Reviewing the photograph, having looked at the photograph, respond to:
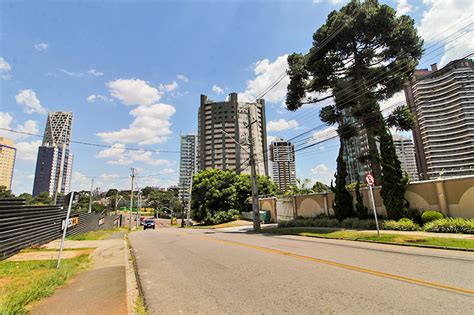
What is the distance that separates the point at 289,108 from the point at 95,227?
29575 mm

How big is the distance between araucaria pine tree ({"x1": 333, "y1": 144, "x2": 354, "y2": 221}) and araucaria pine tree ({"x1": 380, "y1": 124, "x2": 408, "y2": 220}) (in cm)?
307

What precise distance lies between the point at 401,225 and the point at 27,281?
1782 centimetres

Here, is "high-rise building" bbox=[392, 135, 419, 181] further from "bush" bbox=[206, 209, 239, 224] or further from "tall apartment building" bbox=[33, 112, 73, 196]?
"tall apartment building" bbox=[33, 112, 73, 196]

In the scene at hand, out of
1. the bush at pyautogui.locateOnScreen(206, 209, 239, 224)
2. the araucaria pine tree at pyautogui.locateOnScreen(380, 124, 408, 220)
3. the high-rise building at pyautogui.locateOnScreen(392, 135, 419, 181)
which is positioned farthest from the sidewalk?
the high-rise building at pyautogui.locateOnScreen(392, 135, 419, 181)

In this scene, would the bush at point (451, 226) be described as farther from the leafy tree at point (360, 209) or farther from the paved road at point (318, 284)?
the paved road at point (318, 284)

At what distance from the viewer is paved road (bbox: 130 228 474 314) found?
14.7 feet

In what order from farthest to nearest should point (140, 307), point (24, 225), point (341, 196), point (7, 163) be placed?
point (7, 163), point (341, 196), point (24, 225), point (140, 307)

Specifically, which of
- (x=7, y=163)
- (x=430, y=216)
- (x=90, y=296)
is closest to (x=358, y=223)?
(x=430, y=216)

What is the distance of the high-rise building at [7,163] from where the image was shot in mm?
67500

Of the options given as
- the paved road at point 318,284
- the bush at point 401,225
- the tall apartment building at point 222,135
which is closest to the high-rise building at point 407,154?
the bush at point 401,225

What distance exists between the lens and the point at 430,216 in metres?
15.9

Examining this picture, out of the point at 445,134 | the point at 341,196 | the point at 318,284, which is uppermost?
the point at 445,134

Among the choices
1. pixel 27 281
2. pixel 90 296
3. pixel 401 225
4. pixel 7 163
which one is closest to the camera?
pixel 90 296

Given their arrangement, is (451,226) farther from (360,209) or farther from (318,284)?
(318,284)
